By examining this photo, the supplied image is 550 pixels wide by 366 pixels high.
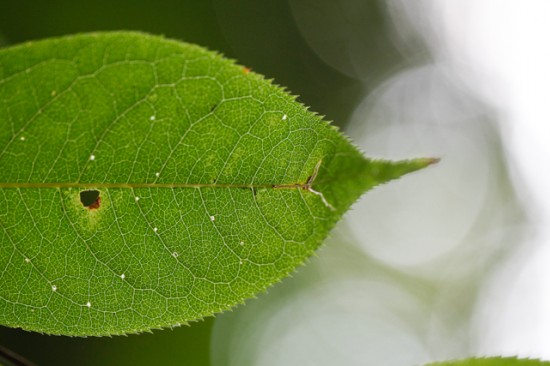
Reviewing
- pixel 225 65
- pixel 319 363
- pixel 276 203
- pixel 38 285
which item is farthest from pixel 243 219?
pixel 319 363

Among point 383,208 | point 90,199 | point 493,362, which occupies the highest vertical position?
point 383,208

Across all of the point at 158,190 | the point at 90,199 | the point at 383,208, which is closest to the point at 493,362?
the point at 158,190

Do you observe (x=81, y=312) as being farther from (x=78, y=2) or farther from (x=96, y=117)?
(x=78, y=2)

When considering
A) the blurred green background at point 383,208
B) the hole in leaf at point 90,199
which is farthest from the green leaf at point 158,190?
the blurred green background at point 383,208

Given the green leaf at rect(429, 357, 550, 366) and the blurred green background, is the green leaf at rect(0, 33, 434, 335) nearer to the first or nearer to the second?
the green leaf at rect(429, 357, 550, 366)

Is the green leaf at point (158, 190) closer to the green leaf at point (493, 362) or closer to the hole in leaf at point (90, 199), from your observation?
the hole in leaf at point (90, 199)

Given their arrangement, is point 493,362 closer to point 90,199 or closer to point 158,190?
point 158,190
